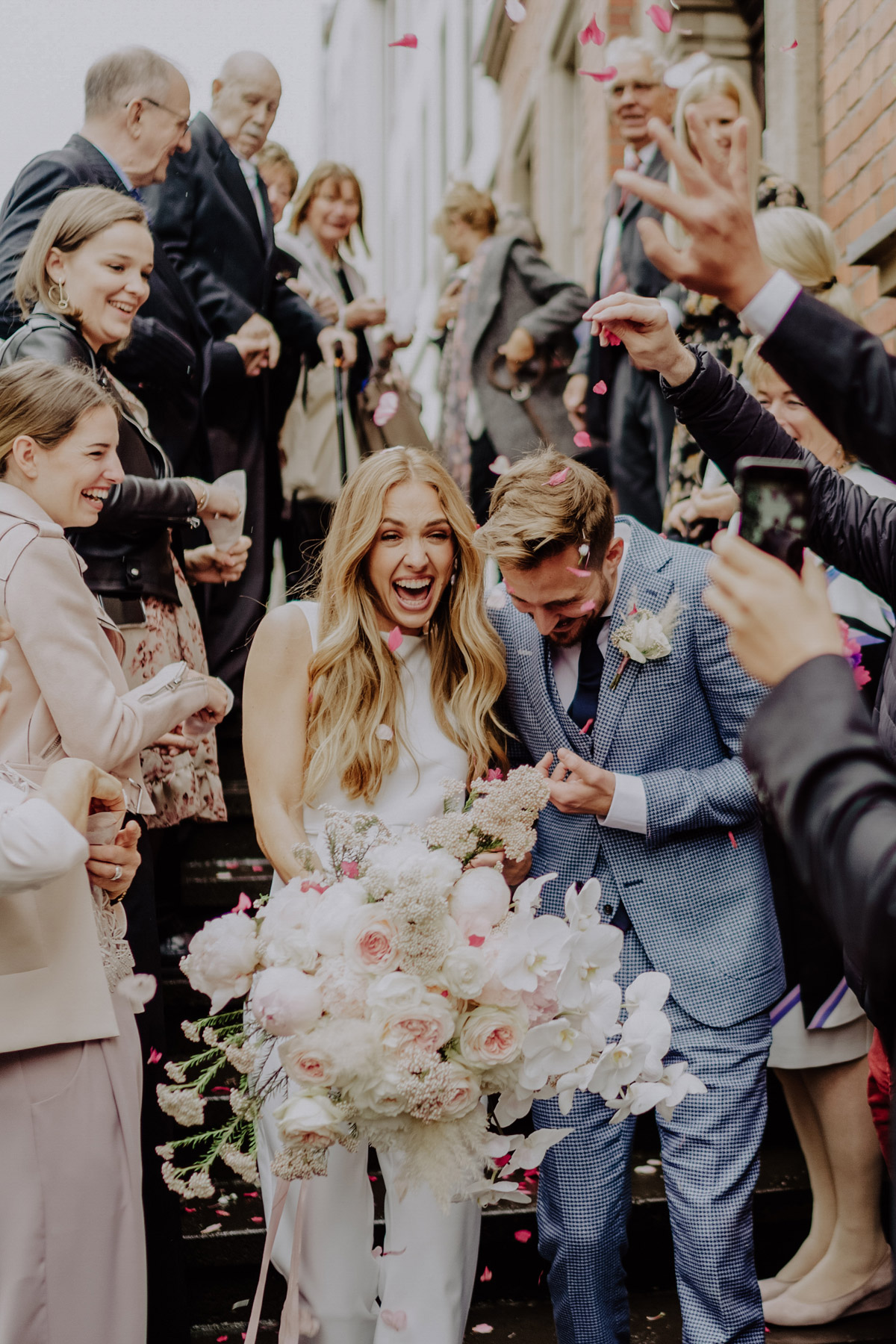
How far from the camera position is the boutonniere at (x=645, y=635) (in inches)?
110

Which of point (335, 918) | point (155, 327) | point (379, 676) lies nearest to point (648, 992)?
point (335, 918)

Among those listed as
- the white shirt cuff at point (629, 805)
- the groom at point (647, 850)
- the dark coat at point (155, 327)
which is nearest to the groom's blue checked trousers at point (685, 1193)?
the groom at point (647, 850)

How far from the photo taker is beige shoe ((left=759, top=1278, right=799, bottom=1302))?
3412 mm

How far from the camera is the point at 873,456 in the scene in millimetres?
1696

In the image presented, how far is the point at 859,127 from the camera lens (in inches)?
197

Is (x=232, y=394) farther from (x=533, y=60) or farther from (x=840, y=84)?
(x=533, y=60)

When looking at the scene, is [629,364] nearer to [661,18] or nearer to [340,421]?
[340,421]

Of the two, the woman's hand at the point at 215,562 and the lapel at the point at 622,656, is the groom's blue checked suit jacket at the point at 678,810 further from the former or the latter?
the woman's hand at the point at 215,562

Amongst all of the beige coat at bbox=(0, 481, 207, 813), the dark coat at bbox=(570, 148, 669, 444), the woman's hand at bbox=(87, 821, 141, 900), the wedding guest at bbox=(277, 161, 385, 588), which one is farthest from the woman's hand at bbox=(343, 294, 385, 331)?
the woman's hand at bbox=(87, 821, 141, 900)

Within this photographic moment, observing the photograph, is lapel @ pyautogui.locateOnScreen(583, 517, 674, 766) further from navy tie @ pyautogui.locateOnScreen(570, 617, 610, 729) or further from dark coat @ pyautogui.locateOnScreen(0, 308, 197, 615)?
dark coat @ pyautogui.locateOnScreen(0, 308, 197, 615)

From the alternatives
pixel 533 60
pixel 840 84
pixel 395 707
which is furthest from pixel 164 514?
pixel 533 60

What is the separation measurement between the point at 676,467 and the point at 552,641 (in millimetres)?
1881

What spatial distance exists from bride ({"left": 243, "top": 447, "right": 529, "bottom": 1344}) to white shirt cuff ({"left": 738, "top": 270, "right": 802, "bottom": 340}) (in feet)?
3.96

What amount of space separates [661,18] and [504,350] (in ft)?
6.69
